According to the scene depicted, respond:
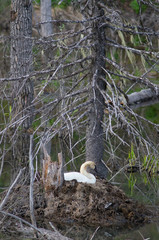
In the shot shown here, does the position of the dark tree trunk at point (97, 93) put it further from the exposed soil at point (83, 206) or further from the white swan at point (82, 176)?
the exposed soil at point (83, 206)

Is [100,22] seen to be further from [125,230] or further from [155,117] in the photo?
[155,117]

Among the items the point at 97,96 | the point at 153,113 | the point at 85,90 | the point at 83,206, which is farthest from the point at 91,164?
the point at 153,113

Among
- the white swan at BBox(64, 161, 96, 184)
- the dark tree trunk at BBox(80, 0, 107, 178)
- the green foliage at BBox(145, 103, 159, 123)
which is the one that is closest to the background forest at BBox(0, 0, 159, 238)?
the dark tree trunk at BBox(80, 0, 107, 178)

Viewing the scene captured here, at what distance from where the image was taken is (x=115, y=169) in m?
10.2

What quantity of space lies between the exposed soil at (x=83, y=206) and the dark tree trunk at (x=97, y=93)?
0.77m

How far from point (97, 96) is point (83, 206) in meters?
1.84

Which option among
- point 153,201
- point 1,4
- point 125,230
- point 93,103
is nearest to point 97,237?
point 125,230

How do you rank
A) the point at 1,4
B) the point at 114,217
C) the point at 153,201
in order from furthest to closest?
the point at 1,4 → the point at 153,201 → the point at 114,217

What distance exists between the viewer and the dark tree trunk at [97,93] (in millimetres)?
7828

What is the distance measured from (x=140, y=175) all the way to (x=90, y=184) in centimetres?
223

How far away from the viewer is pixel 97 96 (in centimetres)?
820

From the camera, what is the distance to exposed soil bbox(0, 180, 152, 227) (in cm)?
734

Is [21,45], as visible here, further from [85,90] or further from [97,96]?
[97,96]

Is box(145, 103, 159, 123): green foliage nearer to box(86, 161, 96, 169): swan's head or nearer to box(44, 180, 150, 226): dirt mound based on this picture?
box(86, 161, 96, 169): swan's head
